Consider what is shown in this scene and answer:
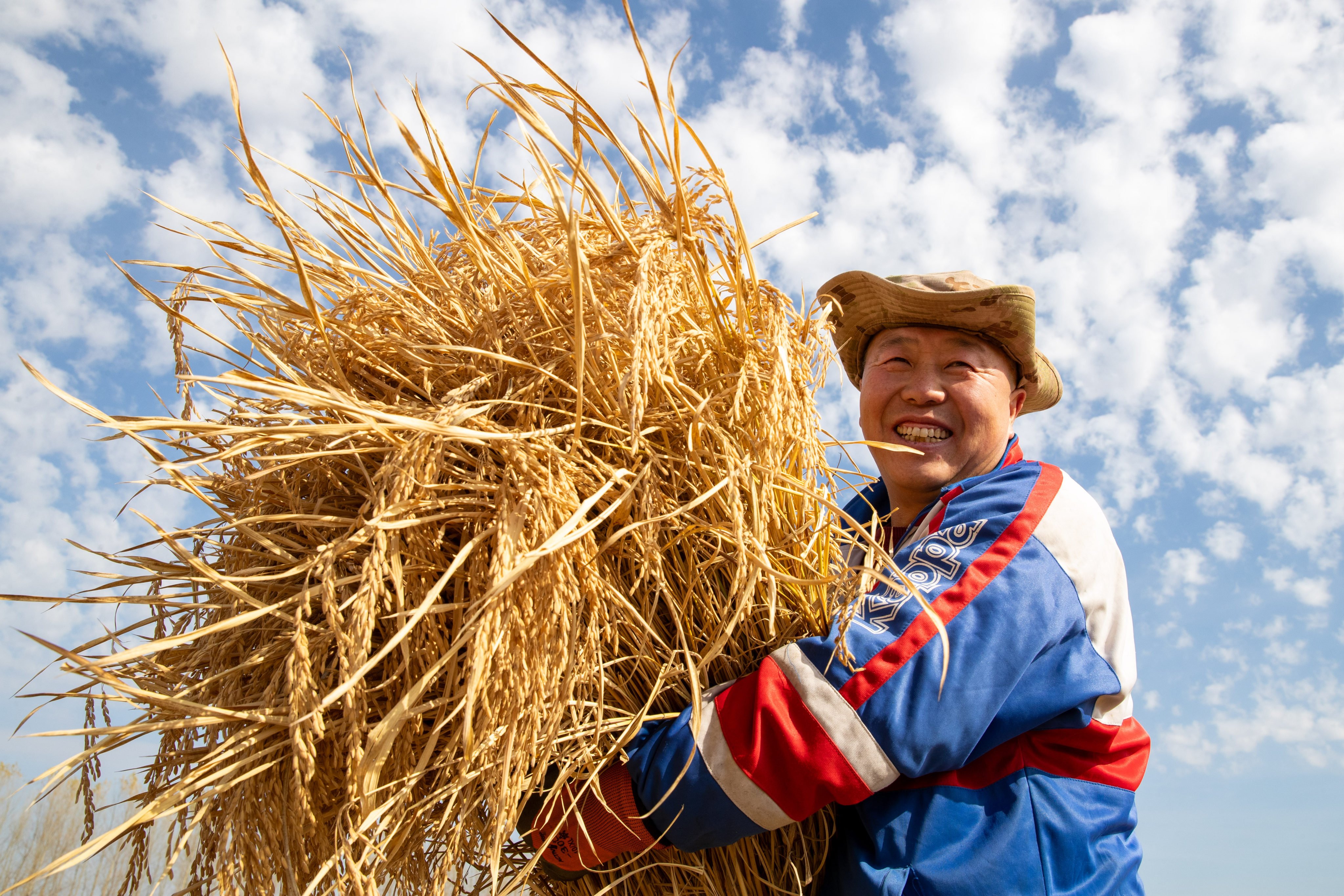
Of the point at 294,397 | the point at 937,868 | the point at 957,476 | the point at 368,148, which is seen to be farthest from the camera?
the point at 957,476

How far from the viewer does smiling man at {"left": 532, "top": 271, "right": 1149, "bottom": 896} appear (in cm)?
99

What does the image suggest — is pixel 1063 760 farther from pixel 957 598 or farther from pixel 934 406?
pixel 934 406

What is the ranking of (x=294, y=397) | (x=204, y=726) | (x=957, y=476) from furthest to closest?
1. (x=957, y=476)
2. (x=204, y=726)
3. (x=294, y=397)

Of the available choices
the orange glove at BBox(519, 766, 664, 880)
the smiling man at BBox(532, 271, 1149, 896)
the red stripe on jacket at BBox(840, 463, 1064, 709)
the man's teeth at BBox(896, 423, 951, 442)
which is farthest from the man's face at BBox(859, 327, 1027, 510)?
the orange glove at BBox(519, 766, 664, 880)

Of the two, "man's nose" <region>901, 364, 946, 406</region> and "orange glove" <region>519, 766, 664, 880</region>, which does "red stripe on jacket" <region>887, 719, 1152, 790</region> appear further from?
"man's nose" <region>901, 364, 946, 406</region>

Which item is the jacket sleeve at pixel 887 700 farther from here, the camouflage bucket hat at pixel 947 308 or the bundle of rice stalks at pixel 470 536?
the camouflage bucket hat at pixel 947 308

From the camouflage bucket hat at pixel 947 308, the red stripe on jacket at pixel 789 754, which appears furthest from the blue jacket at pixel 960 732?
the camouflage bucket hat at pixel 947 308

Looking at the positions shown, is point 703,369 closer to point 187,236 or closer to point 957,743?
point 957,743

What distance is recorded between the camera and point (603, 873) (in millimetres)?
1069

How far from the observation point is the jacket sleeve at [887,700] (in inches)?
38.8

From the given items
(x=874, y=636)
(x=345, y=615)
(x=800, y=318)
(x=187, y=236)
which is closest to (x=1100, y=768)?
(x=874, y=636)

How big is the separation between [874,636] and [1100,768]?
0.49 m

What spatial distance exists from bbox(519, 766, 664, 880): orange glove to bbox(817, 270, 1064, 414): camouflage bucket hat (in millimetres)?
910

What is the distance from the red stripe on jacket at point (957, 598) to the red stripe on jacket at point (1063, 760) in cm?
21
